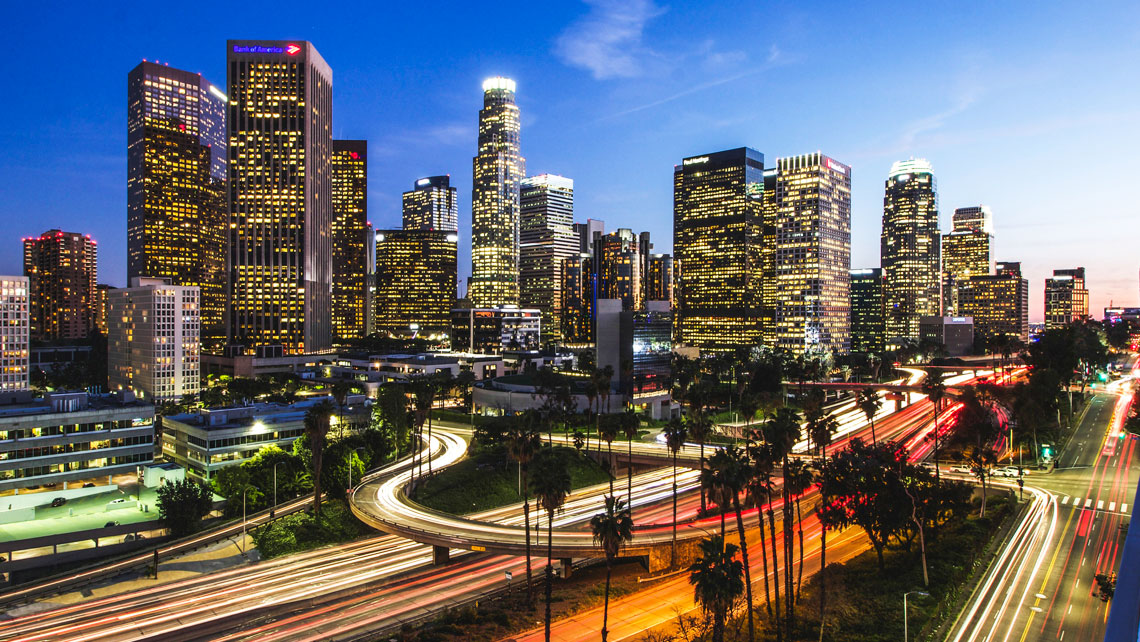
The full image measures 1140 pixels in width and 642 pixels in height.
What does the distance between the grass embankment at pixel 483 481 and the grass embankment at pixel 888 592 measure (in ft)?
136

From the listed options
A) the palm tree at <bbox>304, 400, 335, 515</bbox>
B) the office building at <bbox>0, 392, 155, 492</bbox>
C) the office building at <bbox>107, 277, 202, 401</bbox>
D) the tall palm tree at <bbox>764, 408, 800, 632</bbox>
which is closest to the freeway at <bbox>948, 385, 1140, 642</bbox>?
the tall palm tree at <bbox>764, 408, 800, 632</bbox>

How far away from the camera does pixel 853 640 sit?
54688mm

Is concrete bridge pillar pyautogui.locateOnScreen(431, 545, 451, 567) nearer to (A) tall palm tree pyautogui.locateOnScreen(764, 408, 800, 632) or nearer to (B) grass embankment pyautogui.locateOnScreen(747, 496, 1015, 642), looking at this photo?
(B) grass embankment pyautogui.locateOnScreen(747, 496, 1015, 642)

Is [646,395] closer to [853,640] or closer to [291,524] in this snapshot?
[291,524]

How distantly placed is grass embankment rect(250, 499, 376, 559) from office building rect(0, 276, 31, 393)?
120 meters

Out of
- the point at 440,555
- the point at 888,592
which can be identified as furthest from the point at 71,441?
the point at 888,592

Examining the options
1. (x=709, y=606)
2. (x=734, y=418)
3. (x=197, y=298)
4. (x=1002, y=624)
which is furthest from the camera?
(x=197, y=298)

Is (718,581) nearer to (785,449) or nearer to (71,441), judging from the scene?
(785,449)

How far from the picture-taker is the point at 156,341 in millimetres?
176000

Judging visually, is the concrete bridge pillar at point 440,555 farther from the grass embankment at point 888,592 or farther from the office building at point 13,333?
the office building at point 13,333

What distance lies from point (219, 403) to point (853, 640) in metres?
152

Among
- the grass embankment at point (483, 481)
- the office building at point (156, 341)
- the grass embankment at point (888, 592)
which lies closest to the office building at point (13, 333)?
the office building at point (156, 341)

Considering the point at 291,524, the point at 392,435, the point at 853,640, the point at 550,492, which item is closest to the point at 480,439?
the point at 392,435

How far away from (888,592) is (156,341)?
177 metres
